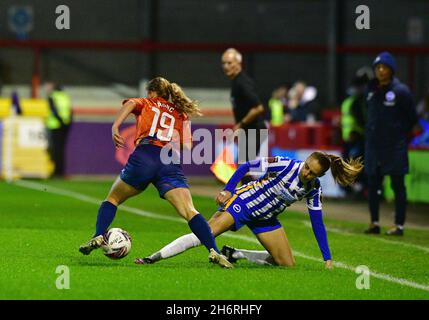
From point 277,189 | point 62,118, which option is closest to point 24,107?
point 62,118

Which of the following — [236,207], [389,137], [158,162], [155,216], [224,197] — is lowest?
[155,216]

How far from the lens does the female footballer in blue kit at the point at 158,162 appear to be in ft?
36.1

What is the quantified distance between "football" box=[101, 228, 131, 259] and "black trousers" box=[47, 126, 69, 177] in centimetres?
1612

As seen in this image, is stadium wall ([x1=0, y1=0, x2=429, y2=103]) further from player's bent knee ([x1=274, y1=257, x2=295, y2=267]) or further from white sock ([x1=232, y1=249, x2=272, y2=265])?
player's bent knee ([x1=274, y1=257, x2=295, y2=267])

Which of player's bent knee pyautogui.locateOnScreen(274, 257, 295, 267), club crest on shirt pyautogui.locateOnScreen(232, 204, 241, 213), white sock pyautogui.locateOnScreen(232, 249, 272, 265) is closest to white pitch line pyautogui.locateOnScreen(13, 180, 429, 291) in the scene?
player's bent knee pyautogui.locateOnScreen(274, 257, 295, 267)

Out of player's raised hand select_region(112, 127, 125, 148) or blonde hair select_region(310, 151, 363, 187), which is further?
blonde hair select_region(310, 151, 363, 187)

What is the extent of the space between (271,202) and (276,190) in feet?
0.46

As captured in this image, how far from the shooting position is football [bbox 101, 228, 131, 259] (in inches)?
440

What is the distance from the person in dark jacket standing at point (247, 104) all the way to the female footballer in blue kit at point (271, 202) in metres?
4.50

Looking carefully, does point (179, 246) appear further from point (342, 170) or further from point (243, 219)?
point (342, 170)

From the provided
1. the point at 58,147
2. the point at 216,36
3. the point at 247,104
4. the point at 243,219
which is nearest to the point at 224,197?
the point at 243,219

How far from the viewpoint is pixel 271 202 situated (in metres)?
11.4

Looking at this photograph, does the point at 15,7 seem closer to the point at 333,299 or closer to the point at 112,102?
the point at 112,102

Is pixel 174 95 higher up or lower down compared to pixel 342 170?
higher up
